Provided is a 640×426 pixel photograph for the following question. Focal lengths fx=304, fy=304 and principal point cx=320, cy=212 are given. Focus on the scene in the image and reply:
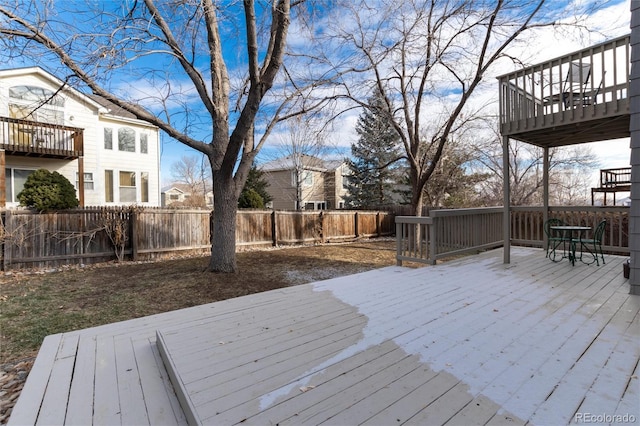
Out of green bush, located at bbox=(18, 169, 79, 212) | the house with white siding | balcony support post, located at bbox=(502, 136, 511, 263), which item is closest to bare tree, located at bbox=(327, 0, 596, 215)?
balcony support post, located at bbox=(502, 136, 511, 263)

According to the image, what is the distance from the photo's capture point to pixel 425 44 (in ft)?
27.9

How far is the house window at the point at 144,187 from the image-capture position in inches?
576

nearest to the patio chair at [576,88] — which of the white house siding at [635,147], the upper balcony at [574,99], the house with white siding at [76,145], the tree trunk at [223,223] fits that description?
the upper balcony at [574,99]

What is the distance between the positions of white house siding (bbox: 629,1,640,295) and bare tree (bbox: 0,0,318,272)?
4430 millimetres

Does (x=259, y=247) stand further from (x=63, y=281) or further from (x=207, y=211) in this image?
(x=63, y=281)

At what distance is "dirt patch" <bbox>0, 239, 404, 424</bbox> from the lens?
3.25m

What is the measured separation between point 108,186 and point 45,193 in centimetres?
728

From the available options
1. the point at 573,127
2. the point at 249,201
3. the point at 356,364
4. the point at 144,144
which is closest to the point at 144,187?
the point at 144,144

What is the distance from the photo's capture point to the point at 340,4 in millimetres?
6996

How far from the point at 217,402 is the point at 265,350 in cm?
65

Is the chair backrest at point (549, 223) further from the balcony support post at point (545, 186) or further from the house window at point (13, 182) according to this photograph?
the house window at point (13, 182)

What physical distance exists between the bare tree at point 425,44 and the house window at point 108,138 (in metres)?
11.3

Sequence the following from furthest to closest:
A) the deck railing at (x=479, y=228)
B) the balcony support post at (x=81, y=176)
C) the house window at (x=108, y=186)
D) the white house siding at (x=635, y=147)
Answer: the house window at (x=108, y=186) → the balcony support post at (x=81, y=176) → the deck railing at (x=479, y=228) → the white house siding at (x=635, y=147)

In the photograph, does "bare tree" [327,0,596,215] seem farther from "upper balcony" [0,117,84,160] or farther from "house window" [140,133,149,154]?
"house window" [140,133,149,154]
